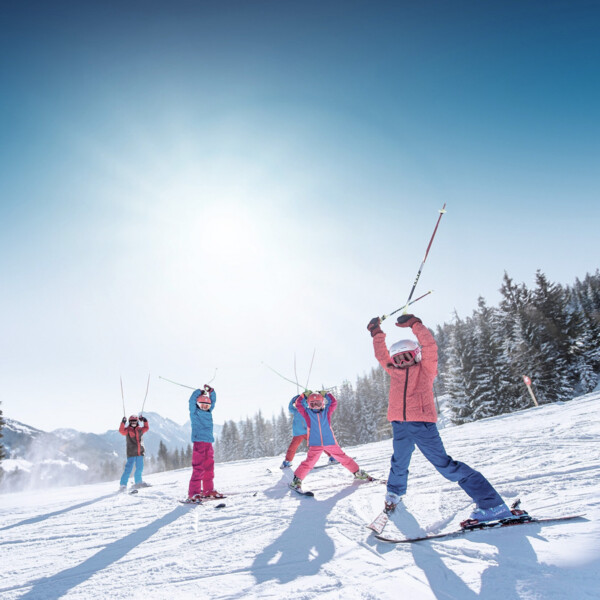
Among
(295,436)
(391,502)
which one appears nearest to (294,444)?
(295,436)

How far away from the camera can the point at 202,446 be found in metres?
6.85

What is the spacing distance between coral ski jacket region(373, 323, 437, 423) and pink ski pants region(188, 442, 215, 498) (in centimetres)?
403

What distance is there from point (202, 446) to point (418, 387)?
4644 millimetres

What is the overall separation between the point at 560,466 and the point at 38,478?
222827 mm

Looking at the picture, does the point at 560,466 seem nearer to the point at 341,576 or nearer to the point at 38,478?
the point at 341,576

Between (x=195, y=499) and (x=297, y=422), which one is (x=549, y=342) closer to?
(x=297, y=422)

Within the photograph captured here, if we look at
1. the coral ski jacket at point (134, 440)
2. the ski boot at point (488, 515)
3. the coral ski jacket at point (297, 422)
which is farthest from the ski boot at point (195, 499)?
the ski boot at point (488, 515)

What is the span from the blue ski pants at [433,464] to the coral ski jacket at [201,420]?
Answer: 405 cm

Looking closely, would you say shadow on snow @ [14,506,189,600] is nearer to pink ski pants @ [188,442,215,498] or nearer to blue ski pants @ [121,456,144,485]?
pink ski pants @ [188,442,215,498]

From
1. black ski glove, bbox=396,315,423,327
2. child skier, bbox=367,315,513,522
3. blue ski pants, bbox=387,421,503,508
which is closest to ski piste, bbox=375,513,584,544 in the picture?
blue ski pants, bbox=387,421,503,508

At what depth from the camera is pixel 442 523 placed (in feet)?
12.5

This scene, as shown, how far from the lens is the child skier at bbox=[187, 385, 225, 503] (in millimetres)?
6500

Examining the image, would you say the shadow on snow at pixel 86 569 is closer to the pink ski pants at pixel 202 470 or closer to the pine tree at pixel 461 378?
the pink ski pants at pixel 202 470

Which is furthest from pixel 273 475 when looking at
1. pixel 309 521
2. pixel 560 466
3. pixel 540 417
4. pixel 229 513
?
pixel 540 417
